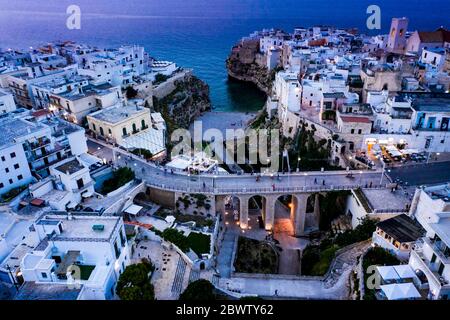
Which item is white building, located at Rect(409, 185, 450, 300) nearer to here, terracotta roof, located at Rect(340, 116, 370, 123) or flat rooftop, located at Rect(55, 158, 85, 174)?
terracotta roof, located at Rect(340, 116, 370, 123)

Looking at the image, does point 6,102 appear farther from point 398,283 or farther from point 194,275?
point 398,283

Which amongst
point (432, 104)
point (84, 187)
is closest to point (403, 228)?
point (432, 104)

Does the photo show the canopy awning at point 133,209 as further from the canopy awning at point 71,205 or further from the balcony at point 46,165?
the balcony at point 46,165

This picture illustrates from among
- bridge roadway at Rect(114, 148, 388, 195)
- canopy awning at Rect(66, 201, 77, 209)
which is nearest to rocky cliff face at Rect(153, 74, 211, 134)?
bridge roadway at Rect(114, 148, 388, 195)

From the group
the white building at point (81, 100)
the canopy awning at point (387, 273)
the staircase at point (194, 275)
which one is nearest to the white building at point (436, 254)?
the canopy awning at point (387, 273)
